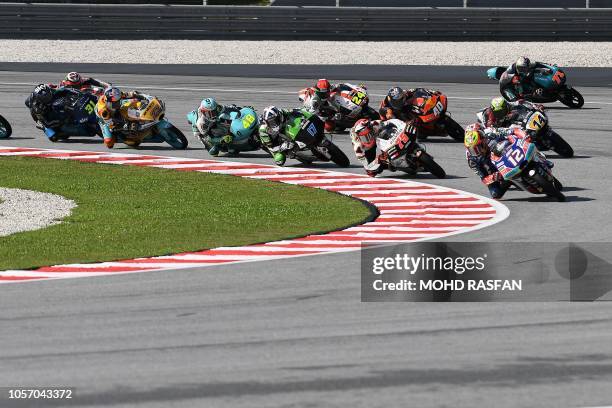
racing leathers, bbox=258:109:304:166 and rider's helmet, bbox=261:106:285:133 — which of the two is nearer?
rider's helmet, bbox=261:106:285:133

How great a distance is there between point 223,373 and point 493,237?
6.91m

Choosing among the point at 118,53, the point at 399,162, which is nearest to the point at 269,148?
the point at 399,162

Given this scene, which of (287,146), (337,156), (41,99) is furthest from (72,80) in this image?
(337,156)

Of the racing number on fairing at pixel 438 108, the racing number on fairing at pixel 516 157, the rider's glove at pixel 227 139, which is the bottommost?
the rider's glove at pixel 227 139

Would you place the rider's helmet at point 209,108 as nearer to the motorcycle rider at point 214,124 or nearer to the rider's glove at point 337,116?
the motorcycle rider at point 214,124

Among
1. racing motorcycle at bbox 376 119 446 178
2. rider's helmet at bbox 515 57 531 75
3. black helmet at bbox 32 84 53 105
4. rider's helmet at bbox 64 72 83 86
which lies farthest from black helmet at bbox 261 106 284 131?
rider's helmet at bbox 515 57 531 75

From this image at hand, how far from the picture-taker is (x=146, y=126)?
26.5 m

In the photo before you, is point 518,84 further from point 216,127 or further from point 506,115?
point 216,127

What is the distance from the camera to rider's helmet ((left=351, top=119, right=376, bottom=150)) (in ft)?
73.2

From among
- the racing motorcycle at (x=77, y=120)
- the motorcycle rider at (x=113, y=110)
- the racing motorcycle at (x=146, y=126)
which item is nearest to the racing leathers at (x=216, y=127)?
the racing motorcycle at (x=146, y=126)

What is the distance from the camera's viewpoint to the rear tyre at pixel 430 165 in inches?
864

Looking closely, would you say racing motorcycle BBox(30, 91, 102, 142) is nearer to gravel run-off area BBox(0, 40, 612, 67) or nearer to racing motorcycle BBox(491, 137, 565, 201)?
racing motorcycle BBox(491, 137, 565, 201)

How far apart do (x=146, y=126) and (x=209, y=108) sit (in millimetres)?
2500

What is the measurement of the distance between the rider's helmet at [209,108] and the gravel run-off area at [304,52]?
16216mm
